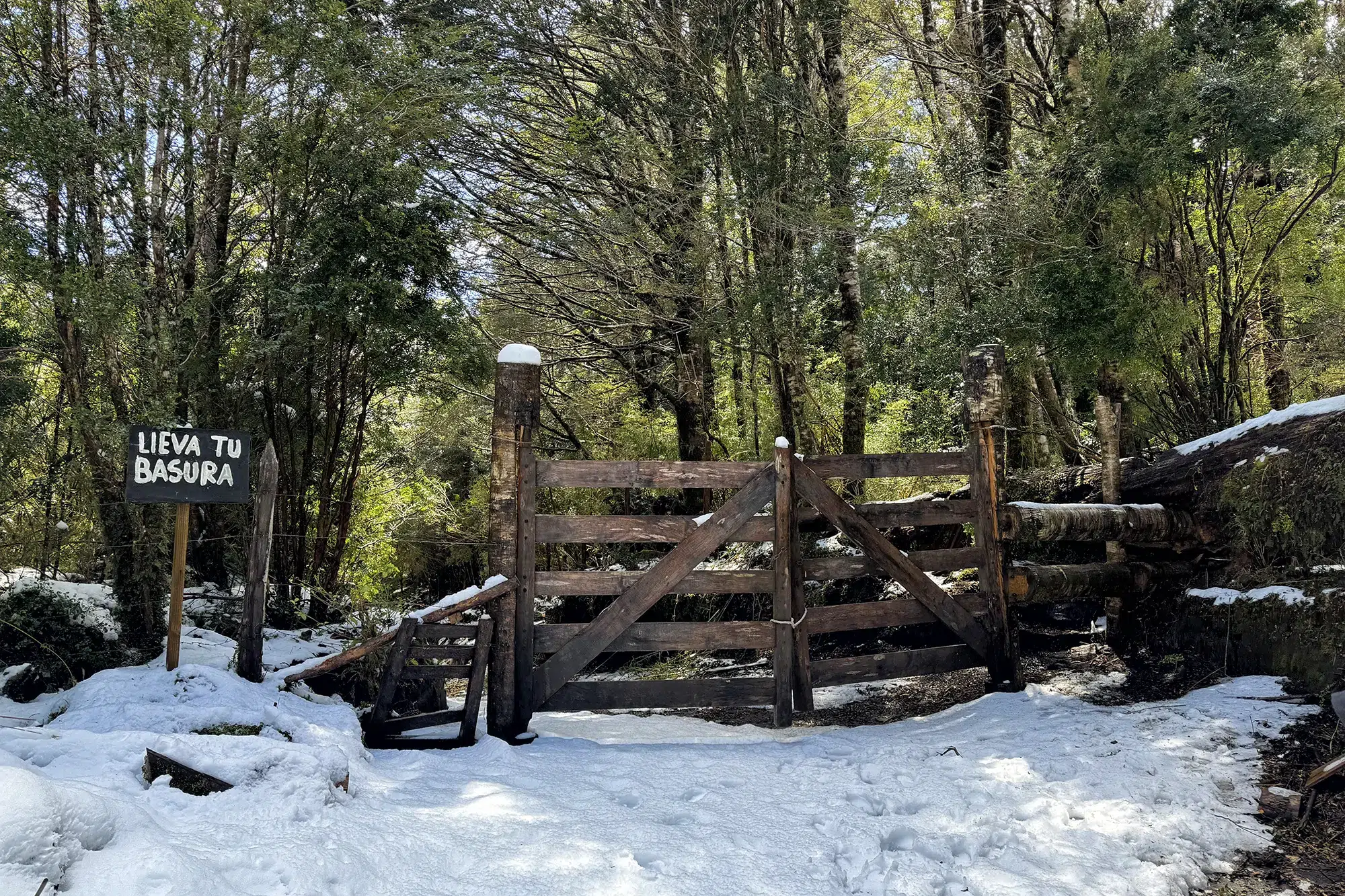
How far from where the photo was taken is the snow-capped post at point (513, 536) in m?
5.50

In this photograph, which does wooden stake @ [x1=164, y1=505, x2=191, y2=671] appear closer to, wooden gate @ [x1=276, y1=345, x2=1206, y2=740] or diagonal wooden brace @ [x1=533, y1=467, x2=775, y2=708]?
wooden gate @ [x1=276, y1=345, x2=1206, y2=740]

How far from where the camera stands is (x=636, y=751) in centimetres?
512

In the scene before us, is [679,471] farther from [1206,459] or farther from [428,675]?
[1206,459]

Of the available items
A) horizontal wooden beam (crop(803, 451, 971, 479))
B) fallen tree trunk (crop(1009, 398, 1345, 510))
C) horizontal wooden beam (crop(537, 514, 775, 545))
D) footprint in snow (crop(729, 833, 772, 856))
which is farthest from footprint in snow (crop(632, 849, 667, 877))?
fallen tree trunk (crop(1009, 398, 1345, 510))

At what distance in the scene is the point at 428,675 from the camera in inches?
209

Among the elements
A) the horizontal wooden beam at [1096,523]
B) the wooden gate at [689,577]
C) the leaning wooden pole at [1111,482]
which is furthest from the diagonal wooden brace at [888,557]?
the leaning wooden pole at [1111,482]

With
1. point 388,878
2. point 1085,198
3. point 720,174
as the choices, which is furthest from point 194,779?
point 720,174

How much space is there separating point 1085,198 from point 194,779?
28.5ft

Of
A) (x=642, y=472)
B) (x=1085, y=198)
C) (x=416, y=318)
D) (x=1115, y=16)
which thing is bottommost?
(x=642, y=472)

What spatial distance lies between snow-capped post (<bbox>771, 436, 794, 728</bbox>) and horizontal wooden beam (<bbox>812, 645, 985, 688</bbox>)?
0.87ft

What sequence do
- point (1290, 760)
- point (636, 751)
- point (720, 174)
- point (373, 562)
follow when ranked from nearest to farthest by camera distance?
point (1290, 760), point (636, 751), point (720, 174), point (373, 562)

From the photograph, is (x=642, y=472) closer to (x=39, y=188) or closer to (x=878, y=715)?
(x=878, y=715)

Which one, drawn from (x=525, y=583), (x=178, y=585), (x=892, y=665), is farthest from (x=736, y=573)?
(x=178, y=585)

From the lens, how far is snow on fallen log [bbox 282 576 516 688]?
16.9 feet
